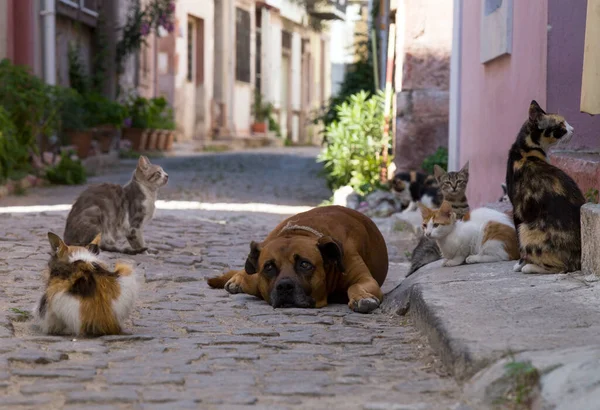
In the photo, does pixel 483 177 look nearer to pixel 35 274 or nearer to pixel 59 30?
pixel 35 274

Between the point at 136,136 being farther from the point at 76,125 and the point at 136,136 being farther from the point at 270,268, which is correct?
the point at 270,268

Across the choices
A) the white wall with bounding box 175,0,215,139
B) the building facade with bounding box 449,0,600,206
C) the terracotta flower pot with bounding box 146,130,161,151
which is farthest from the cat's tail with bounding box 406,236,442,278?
the white wall with bounding box 175,0,215,139

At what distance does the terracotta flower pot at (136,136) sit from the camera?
23.2 m

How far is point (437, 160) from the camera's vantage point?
40.8ft

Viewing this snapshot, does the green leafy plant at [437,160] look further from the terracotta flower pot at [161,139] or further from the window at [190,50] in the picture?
the window at [190,50]

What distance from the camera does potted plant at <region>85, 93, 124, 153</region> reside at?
66.9 ft

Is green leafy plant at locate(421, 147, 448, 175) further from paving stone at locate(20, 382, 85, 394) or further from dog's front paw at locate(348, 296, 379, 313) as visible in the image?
paving stone at locate(20, 382, 85, 394)

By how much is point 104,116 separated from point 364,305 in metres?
15.9

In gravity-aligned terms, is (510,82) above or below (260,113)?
above

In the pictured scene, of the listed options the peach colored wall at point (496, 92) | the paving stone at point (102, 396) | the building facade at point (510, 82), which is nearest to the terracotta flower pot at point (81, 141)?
the building facade at point (510, 82)

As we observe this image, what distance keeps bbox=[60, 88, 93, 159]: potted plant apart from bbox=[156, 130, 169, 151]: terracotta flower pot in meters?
5.27

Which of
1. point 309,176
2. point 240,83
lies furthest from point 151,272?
point 240,83

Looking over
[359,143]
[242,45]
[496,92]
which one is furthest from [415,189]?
[242,45]

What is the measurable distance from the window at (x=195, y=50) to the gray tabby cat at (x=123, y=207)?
23603mm
